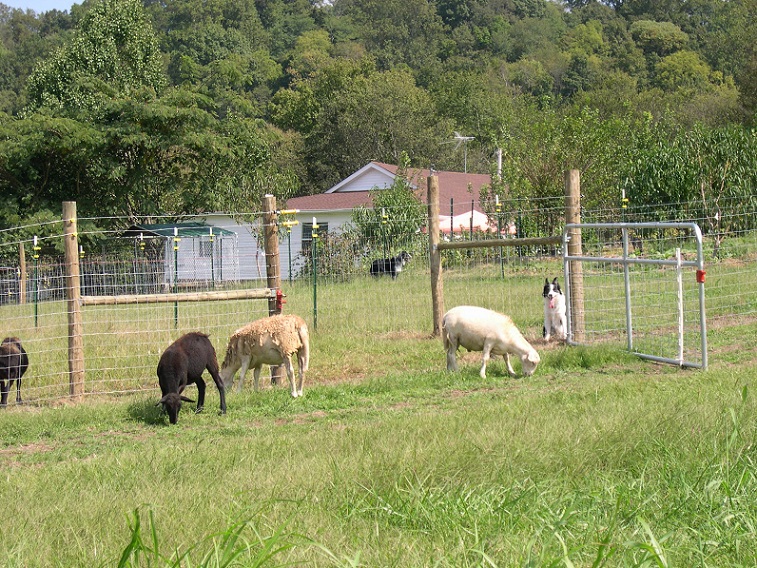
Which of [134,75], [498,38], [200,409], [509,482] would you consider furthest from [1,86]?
[509,482]

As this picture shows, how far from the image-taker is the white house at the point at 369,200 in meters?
39.1

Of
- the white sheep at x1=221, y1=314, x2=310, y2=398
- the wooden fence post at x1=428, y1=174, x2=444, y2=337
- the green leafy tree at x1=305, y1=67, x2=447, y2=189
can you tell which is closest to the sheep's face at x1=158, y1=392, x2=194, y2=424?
the white sheep at x1=221, y1=314, x2=310, y2=398

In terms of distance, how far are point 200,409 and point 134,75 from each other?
39.5 meters

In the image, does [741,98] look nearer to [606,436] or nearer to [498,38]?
[606,436]

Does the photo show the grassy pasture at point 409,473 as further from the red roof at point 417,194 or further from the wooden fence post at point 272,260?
the red roof at point 417,194

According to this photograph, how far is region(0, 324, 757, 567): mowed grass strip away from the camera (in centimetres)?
458

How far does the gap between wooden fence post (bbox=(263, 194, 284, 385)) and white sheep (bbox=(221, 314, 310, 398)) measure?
2.59 ft

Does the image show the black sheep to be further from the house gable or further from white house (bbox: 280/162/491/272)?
the house gable

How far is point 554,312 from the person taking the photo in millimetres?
14344

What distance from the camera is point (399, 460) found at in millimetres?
6410

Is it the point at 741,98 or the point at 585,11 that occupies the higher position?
the point at 585,11

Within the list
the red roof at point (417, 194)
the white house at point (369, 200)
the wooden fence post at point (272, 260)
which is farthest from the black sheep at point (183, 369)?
the red roof at point (417, 194)

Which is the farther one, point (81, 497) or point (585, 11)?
point (585, 11)

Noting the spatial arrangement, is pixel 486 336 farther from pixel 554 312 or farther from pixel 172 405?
pixel 172 405
